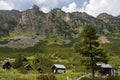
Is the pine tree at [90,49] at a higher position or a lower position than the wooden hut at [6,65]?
higher

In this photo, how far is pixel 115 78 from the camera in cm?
6969

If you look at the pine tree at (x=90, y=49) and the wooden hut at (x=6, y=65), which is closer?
the pine tree at (x=90, y=49)

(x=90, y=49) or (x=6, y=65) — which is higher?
(x=90, y=49)

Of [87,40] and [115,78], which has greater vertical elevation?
[87,40]

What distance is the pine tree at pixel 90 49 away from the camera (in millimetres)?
63125

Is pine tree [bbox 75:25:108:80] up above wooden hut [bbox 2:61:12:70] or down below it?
above

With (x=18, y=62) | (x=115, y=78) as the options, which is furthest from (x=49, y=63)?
(x=115, y=78)

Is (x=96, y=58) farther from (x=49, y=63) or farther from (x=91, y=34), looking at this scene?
(x=49, y=63)

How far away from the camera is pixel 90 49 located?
211 feet

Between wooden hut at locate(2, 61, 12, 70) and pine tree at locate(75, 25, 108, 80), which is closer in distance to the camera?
pine tree at locate(75, 25, 108, 80)

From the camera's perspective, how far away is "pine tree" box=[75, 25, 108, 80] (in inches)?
2485

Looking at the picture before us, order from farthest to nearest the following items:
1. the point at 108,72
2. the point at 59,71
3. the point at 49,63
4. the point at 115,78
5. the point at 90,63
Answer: the point at 49,63
the point at 59,71
the point at 108,72
the point at 115,78
the point at 90,63

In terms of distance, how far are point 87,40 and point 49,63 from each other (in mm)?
77944

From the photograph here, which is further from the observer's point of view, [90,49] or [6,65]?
[6,65]
